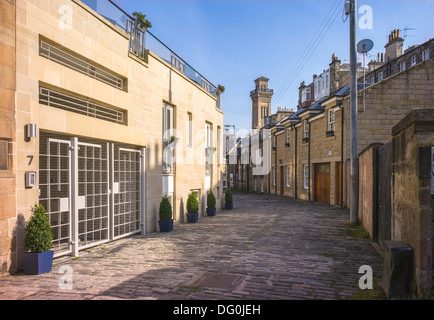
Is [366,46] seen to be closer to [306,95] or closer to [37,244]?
[37,244]

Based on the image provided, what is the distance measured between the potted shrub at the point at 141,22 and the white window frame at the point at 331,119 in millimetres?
14095

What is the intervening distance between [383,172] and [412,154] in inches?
138

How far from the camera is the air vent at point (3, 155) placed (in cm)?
622

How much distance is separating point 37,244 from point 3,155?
5.74 feet

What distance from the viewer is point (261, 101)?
2800 inches

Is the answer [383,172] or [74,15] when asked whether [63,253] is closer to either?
[74,15]

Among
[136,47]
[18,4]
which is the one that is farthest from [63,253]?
[136,47]

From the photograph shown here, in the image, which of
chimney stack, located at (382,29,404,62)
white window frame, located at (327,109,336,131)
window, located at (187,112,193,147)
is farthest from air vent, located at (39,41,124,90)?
chimney stack, located at (382,29,404,62)

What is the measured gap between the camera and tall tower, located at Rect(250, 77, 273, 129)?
2793 inches

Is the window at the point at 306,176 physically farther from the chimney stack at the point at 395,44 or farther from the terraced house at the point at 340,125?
the chimney stack at the point at 395,44

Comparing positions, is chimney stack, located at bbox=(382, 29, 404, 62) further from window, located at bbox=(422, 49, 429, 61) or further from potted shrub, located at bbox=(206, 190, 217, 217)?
potted shrub, located at bbox=(206, 190, 217, 217)

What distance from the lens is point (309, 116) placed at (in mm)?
25297

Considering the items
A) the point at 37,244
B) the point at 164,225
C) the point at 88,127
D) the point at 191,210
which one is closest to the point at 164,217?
the point at 164,225

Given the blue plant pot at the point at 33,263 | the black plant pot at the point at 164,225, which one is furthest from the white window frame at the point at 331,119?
the blue plant pot at the point at 33,263
